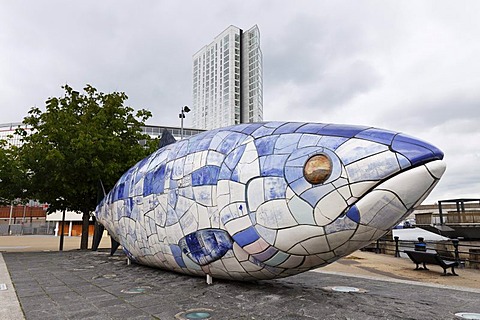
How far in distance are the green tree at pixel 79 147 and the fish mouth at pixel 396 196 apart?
13.5 meters

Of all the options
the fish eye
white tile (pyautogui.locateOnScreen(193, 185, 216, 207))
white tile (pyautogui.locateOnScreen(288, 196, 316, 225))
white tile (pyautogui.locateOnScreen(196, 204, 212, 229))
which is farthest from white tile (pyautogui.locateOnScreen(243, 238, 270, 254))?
the fish eye

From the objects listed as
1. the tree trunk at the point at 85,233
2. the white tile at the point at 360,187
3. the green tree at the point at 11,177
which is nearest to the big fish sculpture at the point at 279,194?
the white tile at the point at 360,187

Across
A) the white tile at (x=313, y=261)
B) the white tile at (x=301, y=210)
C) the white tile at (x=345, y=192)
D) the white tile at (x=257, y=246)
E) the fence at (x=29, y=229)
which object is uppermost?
the white tile at (x=345, y=192)

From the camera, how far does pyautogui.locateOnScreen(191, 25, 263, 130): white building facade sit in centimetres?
8344

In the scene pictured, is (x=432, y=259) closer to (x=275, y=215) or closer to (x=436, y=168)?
(x=436, y=168)

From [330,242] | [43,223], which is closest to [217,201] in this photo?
[330,242]

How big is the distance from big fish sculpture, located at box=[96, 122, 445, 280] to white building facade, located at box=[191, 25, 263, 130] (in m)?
74.8

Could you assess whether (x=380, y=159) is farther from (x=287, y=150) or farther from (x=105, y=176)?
(x=105, y=176)

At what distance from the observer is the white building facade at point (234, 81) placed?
8344cm

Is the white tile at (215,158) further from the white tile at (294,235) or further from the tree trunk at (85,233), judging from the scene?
the tree trunk at (85,233)

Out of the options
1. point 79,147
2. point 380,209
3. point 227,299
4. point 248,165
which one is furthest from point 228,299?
point 79,147

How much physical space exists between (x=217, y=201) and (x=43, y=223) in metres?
55.0

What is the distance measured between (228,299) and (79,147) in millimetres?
12207

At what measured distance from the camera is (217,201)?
227 inches
